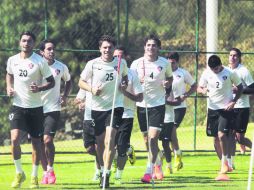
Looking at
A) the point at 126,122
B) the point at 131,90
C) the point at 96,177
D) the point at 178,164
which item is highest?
the point at 131,90

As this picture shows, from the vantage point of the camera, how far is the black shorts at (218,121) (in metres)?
20.2

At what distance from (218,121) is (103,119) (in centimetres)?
378

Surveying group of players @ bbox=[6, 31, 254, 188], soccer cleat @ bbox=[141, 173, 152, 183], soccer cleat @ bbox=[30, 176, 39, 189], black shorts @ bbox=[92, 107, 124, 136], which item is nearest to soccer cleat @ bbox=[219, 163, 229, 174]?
group of players @ bbox=[6, 31, 254, 188]

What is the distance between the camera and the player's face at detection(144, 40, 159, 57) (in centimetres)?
1872

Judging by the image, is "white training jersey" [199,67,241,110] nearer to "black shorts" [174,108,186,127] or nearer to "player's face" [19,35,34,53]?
"black shorts" [174,108,186,127]

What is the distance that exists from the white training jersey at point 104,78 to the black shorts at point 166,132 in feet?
12.2

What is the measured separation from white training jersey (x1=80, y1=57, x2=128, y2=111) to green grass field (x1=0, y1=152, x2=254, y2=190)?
4.64 ft

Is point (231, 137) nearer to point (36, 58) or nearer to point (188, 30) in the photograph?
point (36, 58)

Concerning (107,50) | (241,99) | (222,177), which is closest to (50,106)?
(107,50)

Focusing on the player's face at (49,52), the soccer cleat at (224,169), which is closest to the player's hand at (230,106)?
the soccer cleat at (224,169)

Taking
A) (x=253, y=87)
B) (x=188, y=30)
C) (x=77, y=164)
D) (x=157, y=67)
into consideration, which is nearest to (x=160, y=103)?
(x=157, y=67)

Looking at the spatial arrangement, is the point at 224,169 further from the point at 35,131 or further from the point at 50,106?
the point at 35,131

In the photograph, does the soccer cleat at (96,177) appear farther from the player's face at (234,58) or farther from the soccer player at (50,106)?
the player's face at (234,58)

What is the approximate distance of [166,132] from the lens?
21219mm
